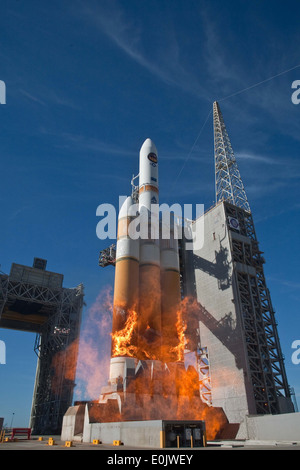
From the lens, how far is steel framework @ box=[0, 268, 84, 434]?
49.1 m

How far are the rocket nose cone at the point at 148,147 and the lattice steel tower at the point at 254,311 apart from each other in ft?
40.2

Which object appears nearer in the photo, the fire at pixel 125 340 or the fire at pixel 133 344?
the fire at pixel 125 340

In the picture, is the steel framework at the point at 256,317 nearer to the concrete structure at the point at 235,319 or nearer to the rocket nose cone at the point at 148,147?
the concrete structure at the point at 235,319

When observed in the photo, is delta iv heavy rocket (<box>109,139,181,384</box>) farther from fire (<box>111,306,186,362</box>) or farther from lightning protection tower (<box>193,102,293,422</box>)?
lightning protection tower (<box>193,102,293,422</box>)

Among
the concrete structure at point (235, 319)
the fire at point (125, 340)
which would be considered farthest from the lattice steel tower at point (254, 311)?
the fire at point (125, 340)

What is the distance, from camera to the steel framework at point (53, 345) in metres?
49.1

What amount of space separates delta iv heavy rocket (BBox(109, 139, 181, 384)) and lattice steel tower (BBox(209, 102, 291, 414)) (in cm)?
852

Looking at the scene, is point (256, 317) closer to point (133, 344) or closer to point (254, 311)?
point (254, 311)

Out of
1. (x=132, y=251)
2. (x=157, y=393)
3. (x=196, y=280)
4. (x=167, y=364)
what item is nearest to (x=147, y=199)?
(x=132, y=251)

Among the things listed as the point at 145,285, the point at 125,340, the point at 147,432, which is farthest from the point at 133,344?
the point at 147,432

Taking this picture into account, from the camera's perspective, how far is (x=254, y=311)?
4244 cm

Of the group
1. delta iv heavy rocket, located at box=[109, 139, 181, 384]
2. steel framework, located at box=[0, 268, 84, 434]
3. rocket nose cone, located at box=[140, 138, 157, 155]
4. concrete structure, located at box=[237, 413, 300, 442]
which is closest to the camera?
concrete structure, located at box=[237, 413, 300, 442]

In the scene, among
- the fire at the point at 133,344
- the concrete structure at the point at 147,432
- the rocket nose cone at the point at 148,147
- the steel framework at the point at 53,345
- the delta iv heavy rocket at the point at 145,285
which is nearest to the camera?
the concrete structure at the point at 147,432

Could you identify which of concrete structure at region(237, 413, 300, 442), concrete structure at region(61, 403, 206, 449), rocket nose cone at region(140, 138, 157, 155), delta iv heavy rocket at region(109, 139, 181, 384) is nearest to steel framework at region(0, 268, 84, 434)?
delta iv heavy rocket at region(109, 139, 181, 384)
